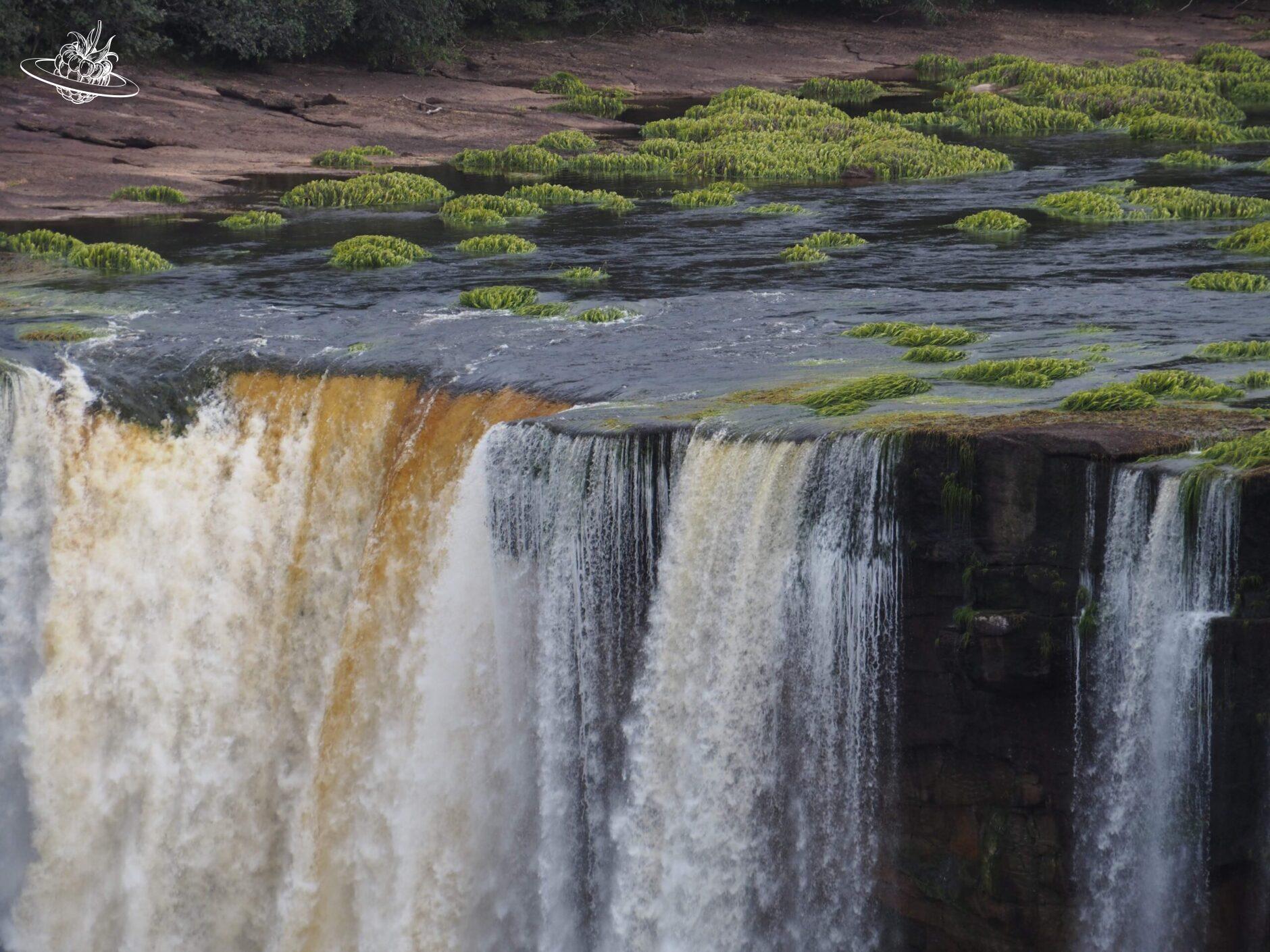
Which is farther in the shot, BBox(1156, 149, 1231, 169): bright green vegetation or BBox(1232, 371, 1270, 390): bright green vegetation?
BBox(1156, 149, 1231, 169): bright green vegetation

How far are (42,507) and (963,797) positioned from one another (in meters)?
10.6

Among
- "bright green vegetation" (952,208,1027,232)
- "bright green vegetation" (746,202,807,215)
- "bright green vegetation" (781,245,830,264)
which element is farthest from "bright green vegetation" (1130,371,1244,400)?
"bright green vegetation" (746,202,807,215)

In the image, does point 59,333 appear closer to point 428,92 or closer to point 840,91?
point 428,92

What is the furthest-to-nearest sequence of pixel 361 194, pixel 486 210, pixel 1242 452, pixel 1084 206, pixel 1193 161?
pixel 1193 161 → pixel 361 194 → pixel 486 210 → pixel 1084 206 → pixel 1242 452

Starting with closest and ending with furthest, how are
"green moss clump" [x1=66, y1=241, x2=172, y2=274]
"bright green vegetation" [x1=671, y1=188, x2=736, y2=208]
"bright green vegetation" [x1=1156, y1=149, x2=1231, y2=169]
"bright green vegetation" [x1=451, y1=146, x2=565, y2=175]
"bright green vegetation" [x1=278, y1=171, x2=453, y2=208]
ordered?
"green moss clump" [x1=66, y1=241, x2=172, y2=274], "bright green vegetation" [x1=671, y1=188, x2=736, y2=208], "bright green vegetation" [x1=278, y1=171, x2=453, y2=208], "bright green vegetation" [x1=1156, y1=149, x2=1231, y2=169], "bright green vegetation" [x1=451, y1=146, x2=565, y2=175]

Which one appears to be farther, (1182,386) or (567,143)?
(567,143)

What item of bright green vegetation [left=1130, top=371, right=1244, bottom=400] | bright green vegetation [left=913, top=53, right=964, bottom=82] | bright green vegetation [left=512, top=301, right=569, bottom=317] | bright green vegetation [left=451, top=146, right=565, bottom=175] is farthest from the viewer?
bright green vegetation [left=913, top=53, right=964, bottom=82]

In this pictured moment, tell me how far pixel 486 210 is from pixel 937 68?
888 inches

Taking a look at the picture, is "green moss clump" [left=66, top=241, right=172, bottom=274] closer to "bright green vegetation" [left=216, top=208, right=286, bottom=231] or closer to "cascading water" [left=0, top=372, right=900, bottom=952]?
"bright green vegetation" [left=216, top=208, right=286, bottom=231]

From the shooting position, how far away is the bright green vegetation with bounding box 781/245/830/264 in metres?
23.9

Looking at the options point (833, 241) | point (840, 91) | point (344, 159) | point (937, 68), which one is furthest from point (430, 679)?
point (937, 68)

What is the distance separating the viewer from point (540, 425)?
15.2 metres

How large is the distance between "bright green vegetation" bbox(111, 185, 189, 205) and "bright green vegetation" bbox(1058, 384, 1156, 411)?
20247 mm

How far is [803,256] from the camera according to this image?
24.1 m
